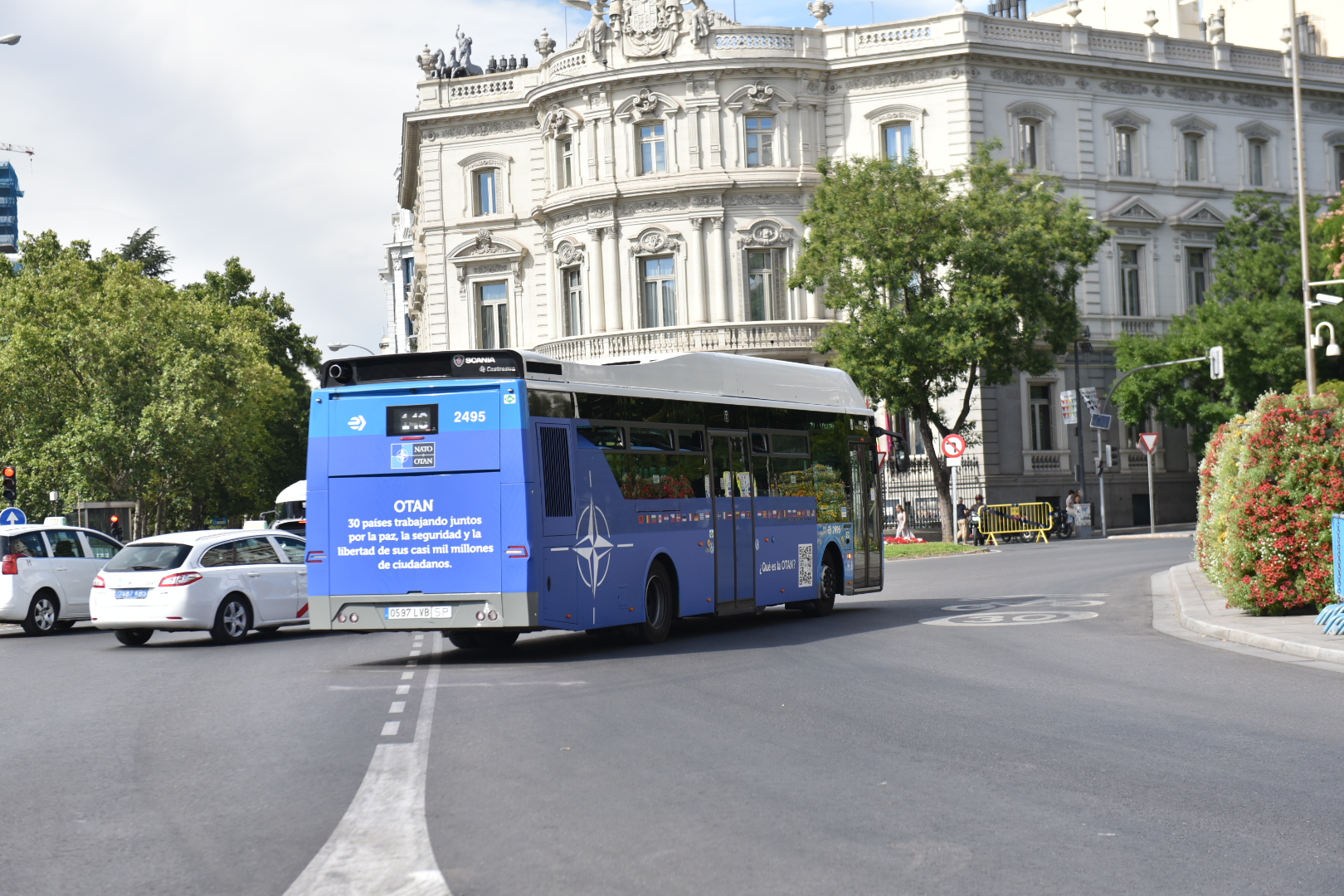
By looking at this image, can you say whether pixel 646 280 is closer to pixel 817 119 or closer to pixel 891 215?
pixel 817 119

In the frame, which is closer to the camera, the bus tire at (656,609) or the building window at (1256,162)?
the bus tire at (656,609)

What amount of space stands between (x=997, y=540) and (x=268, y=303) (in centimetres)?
4376

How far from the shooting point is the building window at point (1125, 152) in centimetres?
5219

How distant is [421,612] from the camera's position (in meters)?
15.4

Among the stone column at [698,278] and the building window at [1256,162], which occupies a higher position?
the building window at [1256,162]

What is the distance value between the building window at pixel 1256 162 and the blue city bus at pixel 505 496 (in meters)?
42.3

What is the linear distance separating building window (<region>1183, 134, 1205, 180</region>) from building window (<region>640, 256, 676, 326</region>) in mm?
18883

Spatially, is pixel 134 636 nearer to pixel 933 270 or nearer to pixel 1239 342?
pixel 933 270

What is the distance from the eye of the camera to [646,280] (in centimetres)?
5006

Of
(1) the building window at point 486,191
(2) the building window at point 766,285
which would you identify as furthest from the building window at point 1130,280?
(1) the building window at point 486,191

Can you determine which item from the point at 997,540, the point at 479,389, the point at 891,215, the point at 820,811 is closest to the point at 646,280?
the point at 891,215

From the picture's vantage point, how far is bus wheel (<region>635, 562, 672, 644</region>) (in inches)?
679

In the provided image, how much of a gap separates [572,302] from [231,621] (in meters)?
32.7

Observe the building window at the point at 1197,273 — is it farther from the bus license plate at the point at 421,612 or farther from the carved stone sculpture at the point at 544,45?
the bus license plate at the point at 421,612
